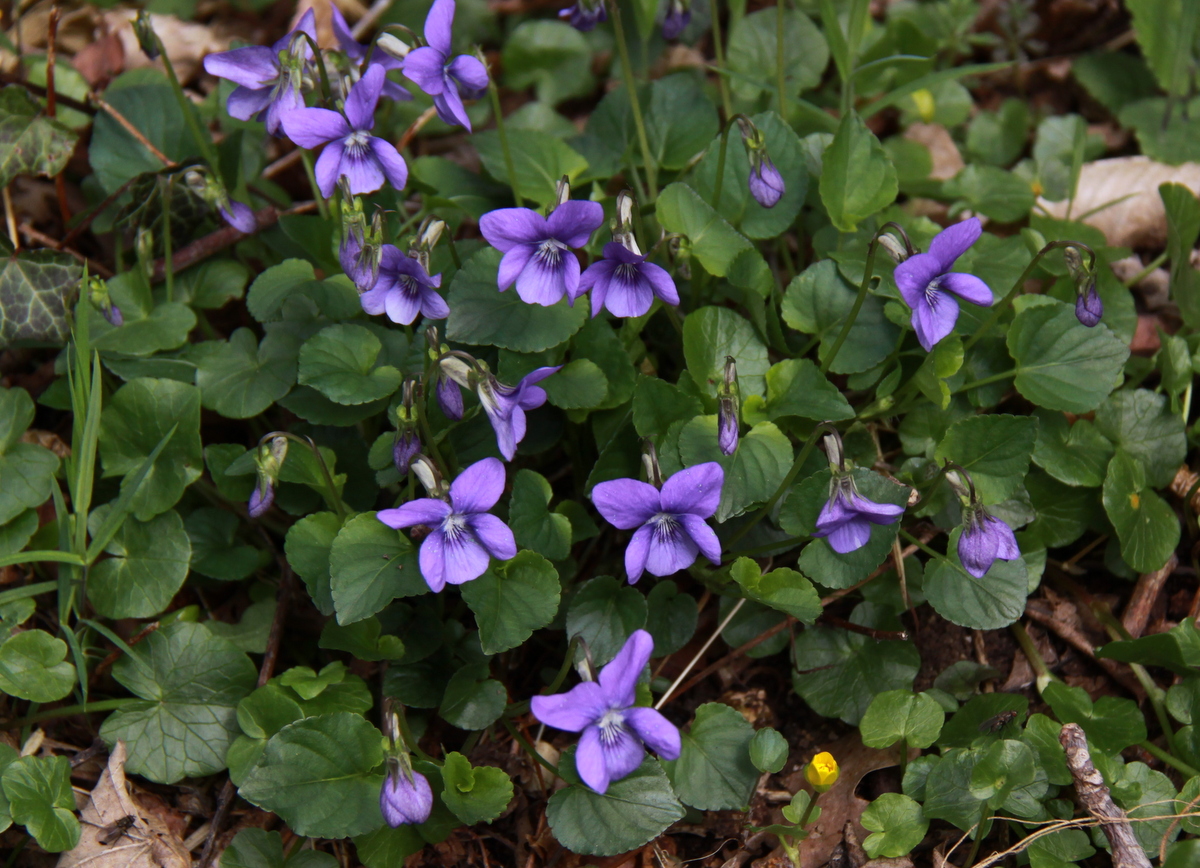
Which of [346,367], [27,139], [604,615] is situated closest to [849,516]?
[604,615]

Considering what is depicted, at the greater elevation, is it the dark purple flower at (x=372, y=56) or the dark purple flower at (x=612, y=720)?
the dark purple flower at (x=372, y=56)

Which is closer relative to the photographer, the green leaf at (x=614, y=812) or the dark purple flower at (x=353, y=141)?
the green leaf at (x=614, y=812)

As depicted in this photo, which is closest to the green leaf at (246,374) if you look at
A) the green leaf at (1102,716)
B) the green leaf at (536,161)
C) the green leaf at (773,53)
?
the green leaf at (536,161)

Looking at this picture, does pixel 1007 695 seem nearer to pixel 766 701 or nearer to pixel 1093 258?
pixel 766 701

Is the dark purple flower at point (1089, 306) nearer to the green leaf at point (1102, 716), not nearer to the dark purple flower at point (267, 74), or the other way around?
the green leaf at point (1102, 716)

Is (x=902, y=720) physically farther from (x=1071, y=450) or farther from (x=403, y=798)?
(x=403, y=798)

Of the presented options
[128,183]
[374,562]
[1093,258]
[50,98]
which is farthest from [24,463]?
[1093,258]
